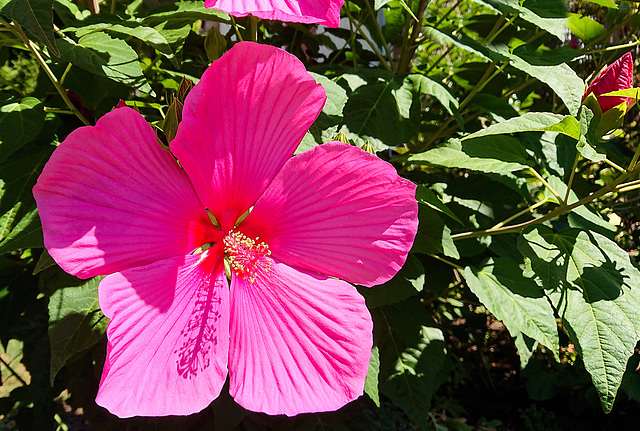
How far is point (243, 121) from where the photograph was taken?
71 centimetres

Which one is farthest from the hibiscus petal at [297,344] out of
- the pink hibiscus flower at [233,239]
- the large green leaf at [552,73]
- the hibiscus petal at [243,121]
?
the large green leaf at [552,73]

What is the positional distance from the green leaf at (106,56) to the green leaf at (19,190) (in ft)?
0.79

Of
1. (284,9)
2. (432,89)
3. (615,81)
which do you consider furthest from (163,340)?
(615,81)

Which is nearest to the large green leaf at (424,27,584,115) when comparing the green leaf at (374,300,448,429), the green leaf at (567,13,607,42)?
the green leaf at (567,13,607,42)

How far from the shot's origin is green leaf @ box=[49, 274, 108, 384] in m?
0.89

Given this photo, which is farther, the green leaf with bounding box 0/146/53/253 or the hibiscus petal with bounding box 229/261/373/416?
the green leaf with bounding box 0/146/53/253

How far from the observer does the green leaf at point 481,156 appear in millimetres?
1075

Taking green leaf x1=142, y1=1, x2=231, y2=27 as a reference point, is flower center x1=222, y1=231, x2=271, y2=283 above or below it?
below

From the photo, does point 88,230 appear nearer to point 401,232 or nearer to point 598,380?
point 401,232

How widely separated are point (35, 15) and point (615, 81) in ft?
3.40

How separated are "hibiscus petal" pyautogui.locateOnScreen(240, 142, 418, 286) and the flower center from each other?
0.12ft

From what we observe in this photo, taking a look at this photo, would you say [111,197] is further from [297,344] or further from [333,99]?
[333,99]

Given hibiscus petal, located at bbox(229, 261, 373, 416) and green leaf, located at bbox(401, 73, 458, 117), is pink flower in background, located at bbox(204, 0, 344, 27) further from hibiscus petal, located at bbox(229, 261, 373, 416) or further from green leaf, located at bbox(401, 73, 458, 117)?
green leaf, located at bbox(401, 73, 458, 117)

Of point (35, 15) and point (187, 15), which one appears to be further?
point (187, 15)
